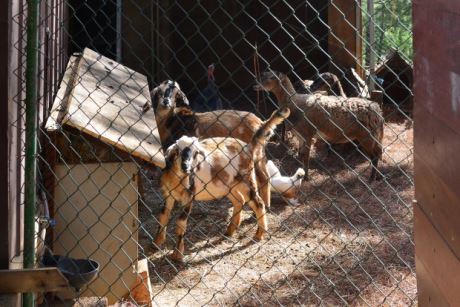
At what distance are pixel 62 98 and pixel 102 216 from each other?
160cm

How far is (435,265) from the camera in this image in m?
2.06

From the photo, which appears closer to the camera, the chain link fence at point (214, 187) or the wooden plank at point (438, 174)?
the wooden plank at point (438, 174)

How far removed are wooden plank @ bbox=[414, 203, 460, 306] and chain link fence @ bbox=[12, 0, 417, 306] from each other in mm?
950

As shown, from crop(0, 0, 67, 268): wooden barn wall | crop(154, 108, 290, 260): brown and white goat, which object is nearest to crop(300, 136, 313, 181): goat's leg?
crop(154, 108, 290, 260): brown and white goat

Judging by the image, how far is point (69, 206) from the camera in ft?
15.7

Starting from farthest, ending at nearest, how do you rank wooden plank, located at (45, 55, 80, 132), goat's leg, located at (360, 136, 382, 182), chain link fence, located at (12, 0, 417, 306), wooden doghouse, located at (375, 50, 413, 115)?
wooden doghouse, located at (375, 50, 413, 115)
goat's leg, located at (360, 136, 382, 182)
wooden plank, located at (45, 55, 80, 132)
chain link fence, located at (12, 0, 417, 306)

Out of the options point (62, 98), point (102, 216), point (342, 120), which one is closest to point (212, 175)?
point (62, 98)

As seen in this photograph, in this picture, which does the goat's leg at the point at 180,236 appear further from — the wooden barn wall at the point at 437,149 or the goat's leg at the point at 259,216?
the wooden barn wall at the point at 437,149

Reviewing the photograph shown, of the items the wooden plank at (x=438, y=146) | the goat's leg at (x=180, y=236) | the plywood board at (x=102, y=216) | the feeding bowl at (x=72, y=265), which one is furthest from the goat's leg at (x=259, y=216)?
the wooden plank at (x=438, y=146)

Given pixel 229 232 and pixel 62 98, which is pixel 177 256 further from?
pixel 62 98

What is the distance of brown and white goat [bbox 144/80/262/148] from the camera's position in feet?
27.0

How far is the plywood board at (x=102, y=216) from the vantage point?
473 centimetres

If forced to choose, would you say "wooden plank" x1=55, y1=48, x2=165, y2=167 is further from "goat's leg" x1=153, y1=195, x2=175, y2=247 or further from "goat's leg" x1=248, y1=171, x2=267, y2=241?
"goat's leg" x1=248, y1=171, x2=267, y2=241

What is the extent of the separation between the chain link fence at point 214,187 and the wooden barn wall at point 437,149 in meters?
0.81
